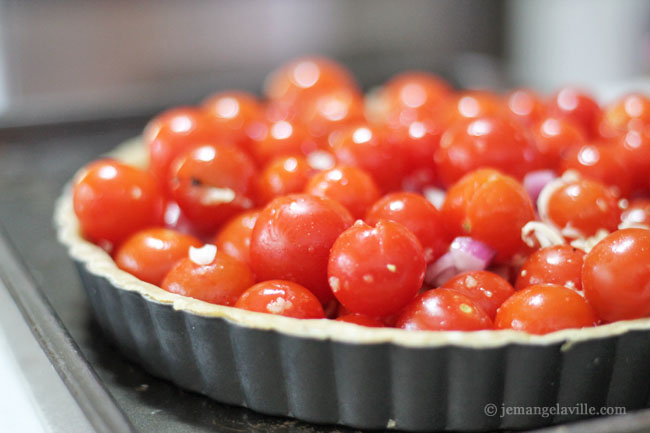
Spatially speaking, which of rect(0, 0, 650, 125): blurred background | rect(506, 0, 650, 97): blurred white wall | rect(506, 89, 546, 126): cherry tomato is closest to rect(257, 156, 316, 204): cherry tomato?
rect(506, 89, 546, 126): cherry tomato

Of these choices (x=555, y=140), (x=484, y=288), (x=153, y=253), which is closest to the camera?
(x=484, y=288)

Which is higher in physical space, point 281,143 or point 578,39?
point 281,143

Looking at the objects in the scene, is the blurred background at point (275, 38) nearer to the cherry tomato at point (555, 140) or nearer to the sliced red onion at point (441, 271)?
the cherry tomato at point (555, 140)

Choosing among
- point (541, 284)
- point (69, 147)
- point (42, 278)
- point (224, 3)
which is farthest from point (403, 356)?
point (224, 3)

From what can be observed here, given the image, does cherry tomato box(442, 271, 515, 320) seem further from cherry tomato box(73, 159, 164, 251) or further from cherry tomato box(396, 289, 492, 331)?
cherry tomato box(73, 159, 164, 251)

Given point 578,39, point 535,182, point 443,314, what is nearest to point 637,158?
point 535,182

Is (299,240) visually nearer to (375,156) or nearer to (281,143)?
(375,156)

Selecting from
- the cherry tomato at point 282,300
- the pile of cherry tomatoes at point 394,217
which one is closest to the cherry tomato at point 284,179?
the pile of cherry tomatoes at point 394,217
